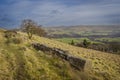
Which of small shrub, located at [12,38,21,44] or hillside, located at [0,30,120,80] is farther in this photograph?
small shrub, located at [12,38,21,44]

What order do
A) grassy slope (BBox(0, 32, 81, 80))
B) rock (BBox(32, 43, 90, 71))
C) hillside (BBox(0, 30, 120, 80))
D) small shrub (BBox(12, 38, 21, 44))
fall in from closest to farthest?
grassy slope (BBox(0, 32, 81, 80))
hillside (BBox(0, 30, 120, 80))
rock (BBox(32, 43, 90, 71))
small shrub (BBox(12, 38, 21, 44))

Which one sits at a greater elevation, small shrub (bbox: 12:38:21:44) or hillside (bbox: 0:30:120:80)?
small shrub (bbox: 12:38:21:44)

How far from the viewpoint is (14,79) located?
3181 centimetres

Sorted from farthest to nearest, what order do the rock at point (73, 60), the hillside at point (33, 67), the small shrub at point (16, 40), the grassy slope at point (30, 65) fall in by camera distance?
the small shrub at point (16, 40) < the rock at point (73, 60) < the hillside at point (33, 67) < the grassy slope at point (30, 65)

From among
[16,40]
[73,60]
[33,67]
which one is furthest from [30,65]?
[16,40]

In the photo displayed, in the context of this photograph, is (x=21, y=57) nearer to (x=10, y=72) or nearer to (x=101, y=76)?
(x=10, y=72)

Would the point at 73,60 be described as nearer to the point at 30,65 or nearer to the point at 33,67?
the point at 33,67

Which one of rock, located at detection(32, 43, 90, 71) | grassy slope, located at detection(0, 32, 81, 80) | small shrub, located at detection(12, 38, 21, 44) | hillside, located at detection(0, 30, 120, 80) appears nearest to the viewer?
grassy slope, located at detection(0, 32, 81, 80)

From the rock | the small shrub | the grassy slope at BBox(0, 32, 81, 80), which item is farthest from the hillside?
the rock

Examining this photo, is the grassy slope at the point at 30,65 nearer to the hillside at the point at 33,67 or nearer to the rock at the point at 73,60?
the hillside at the point at 33,67

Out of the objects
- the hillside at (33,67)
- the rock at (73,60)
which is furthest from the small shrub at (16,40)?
the rock at (73,60)

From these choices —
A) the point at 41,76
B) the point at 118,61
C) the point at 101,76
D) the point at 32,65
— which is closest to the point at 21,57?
the point at 32,65

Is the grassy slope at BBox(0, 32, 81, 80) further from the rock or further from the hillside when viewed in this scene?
the rock

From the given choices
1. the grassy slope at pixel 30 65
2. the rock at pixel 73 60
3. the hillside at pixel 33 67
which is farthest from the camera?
the rock at pixel 73 60
